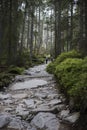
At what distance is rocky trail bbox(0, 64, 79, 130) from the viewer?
5.37 metres

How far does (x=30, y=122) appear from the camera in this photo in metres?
5.68

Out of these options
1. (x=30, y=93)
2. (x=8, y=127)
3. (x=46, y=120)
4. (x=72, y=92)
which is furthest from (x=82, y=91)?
(x=30, y=93)

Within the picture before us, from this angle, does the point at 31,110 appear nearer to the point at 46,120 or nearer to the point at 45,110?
the point at 45,110

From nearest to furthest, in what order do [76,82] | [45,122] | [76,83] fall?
1. [45,122]
2. [76,83]
3. [76,82]

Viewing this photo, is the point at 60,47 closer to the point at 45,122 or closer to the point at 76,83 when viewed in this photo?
the point at 76,83

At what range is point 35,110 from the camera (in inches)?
245

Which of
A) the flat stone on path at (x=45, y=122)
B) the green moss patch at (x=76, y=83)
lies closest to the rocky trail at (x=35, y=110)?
the flat stone on path at (x=45, y=122)

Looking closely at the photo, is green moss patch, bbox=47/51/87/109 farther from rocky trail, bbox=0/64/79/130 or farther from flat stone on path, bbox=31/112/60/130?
flat stone on path, bbox=31/112/60/130

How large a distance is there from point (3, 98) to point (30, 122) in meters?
2.43

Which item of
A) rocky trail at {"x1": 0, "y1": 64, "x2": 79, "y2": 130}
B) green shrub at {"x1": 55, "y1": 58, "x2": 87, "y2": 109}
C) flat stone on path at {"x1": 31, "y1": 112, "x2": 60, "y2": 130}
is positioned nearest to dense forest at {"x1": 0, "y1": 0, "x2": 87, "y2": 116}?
green shrub at {"x1": 55, "y1": 58, "x2": 87, "y2": 109}

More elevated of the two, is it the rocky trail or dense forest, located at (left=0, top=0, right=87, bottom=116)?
dense forest, located at (left=0, top=0, right=87, bottom=116)

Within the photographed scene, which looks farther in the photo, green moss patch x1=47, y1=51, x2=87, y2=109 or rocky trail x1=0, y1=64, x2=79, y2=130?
rocky trail x1=0, y1=64, x2=79, y2=130

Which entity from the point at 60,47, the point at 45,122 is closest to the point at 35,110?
the point at 45,122

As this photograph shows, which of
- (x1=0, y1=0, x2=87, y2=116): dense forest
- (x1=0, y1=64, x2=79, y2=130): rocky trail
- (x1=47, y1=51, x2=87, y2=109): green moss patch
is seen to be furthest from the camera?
(x1=0, y1=0, x2=87, y2=116): dense forest
